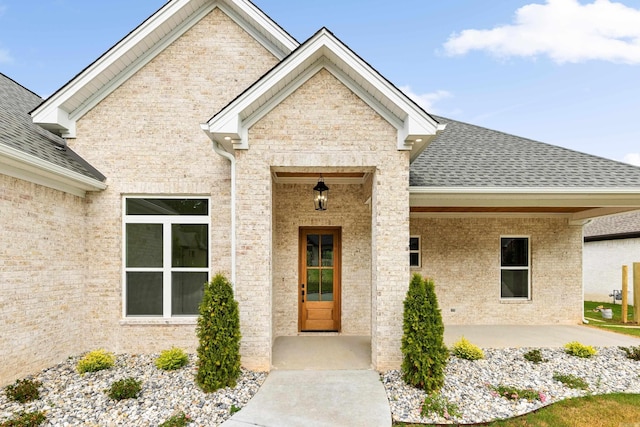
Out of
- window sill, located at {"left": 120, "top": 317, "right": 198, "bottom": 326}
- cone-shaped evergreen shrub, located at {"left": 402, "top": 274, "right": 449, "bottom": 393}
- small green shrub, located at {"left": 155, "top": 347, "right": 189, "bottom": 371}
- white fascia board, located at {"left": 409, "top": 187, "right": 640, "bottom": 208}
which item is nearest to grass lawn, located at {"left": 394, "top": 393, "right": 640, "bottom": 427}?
cone-shaped evergreen shrub, located at {"left": 402, "top": 274, "right": 449, "bottom": 393}

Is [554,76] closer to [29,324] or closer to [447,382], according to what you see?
[447,382]

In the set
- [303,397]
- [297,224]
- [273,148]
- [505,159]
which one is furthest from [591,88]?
[303,397]

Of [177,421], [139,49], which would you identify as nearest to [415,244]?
[177,421]

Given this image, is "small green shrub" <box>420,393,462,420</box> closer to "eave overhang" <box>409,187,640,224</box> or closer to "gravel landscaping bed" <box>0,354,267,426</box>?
"gravel landscaping bed" <box>0,354,267,426</box>

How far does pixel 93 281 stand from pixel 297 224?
4314 mm

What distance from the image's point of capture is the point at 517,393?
491 centimetres

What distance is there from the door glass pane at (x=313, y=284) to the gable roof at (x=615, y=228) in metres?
13.7

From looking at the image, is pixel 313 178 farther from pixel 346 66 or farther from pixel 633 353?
pixel 633 353

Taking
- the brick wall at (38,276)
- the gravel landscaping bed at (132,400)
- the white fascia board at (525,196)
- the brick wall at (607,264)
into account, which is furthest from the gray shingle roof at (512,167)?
the brick wall at (607,264)

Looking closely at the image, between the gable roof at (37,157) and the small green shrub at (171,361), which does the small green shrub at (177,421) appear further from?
the gable roof at (37,157)

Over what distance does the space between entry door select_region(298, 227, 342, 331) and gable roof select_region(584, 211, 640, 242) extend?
13381 mm

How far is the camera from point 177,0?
6.73 metres

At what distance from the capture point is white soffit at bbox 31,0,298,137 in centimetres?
655

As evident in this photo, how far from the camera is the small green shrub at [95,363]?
5719mm
